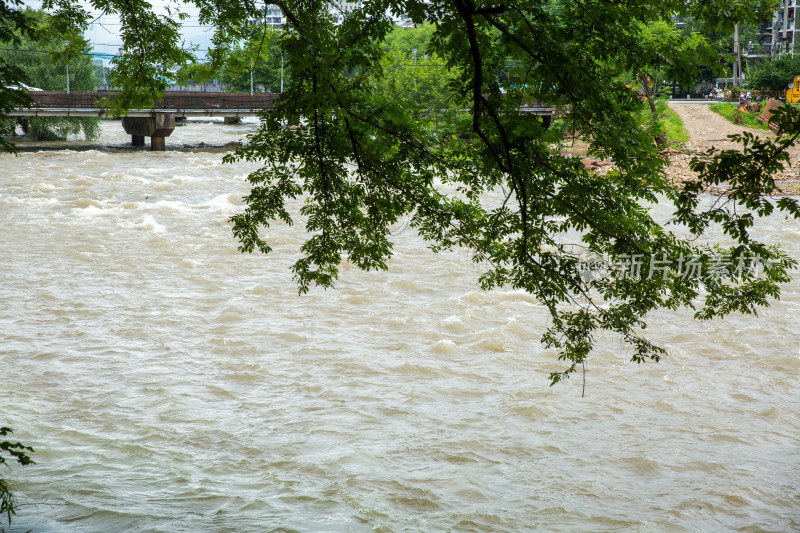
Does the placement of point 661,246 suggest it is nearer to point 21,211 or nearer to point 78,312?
point 78,312

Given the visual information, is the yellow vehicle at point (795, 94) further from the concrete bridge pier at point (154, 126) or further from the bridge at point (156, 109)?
the concrete bridge pier at point (154, 126)

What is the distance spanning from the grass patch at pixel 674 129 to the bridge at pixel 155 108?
17.7 m

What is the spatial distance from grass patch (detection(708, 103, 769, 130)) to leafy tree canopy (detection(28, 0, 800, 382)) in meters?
31.7

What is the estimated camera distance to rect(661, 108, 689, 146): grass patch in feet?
107

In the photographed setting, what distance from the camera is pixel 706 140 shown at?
1264 inches

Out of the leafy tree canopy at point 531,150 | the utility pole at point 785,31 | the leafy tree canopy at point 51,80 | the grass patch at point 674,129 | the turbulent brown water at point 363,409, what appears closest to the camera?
the leafy tree canopy at point 531,150

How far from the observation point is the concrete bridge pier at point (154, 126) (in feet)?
110

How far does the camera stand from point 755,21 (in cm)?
501

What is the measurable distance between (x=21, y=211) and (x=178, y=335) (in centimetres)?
1055

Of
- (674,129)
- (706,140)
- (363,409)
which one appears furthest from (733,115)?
(363,409)

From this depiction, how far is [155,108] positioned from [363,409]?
33.3 metres

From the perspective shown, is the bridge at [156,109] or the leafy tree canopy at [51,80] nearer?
the bridge at [156,109]

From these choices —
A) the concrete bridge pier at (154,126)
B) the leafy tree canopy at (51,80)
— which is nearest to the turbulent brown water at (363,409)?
the concrete bridge pier at (154,126)

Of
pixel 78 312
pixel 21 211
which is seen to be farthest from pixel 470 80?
pixel 21 211
